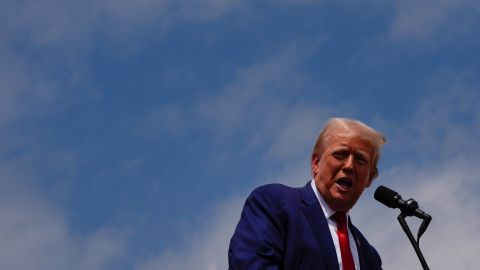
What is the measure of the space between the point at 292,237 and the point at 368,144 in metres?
0.97

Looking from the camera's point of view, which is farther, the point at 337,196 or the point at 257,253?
the point at 337,196

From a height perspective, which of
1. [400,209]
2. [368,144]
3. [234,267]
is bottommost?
[234,267]

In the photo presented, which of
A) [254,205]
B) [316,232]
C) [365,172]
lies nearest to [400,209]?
[365,172]

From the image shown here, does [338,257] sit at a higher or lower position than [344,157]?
lower

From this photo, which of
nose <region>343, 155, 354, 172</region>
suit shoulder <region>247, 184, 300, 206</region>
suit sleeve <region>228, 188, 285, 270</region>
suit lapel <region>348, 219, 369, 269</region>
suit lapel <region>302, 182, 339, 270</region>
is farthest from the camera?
suit lapel <region>348, 219, 369, 269</region>

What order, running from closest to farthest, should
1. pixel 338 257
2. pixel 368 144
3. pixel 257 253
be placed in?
pixel 257 253
pixel 338 257
pixel 368 144

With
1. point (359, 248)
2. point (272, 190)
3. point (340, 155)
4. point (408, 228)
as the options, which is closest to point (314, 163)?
point (340, 155)

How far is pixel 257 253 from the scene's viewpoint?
4715mm

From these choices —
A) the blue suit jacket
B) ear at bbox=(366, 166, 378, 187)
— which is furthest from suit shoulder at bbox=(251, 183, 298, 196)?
ear at bbox=(366, 166, 378, 187)

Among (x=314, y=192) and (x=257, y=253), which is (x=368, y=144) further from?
(x=257, y=253)

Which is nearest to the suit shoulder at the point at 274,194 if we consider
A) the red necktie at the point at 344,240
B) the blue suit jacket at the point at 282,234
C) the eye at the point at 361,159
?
the blue suit jacket at the point at 282,234

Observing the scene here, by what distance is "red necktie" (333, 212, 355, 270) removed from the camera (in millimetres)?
5059

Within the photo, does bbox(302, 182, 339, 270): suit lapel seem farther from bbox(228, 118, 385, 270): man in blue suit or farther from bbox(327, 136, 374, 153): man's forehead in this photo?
bbox(327, 136, 374, 153): man's forehead

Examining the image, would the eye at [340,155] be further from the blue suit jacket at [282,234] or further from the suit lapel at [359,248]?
the suit lapel at [359,248]
